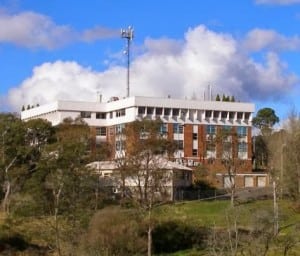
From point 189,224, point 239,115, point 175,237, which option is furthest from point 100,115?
point 175,237

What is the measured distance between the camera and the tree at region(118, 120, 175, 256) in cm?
6578

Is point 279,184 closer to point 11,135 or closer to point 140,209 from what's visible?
point 140,209

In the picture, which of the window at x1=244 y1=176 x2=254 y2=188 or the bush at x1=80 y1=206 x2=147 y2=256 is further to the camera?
the window at x1=244 y1=176 x2=254 y2=188

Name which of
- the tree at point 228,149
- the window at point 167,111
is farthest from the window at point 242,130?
the tree at point 228,149

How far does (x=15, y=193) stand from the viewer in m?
72.8

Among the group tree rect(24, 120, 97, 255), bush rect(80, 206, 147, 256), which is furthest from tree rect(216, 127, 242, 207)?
bush rect(80, 206, 147, 256)

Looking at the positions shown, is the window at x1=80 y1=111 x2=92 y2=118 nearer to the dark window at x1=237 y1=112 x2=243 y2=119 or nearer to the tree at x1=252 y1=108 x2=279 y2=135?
the dark window at x1=237 y1=112 x2=243 y2=119

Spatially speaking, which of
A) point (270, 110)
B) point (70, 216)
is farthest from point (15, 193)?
point (270, 110)

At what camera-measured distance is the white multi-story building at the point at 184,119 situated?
103 metres

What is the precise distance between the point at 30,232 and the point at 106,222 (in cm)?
859

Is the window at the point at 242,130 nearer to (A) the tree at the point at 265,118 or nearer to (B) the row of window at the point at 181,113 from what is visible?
(B) the row of window at the point at 181,113

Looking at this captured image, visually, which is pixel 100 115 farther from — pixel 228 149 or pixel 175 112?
pixel 228 149

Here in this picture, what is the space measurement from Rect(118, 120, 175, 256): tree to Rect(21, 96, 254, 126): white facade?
1096 inches

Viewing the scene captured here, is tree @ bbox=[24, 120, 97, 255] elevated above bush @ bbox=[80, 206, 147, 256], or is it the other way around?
tree @ bbox=[24, 120, 97, 255]
